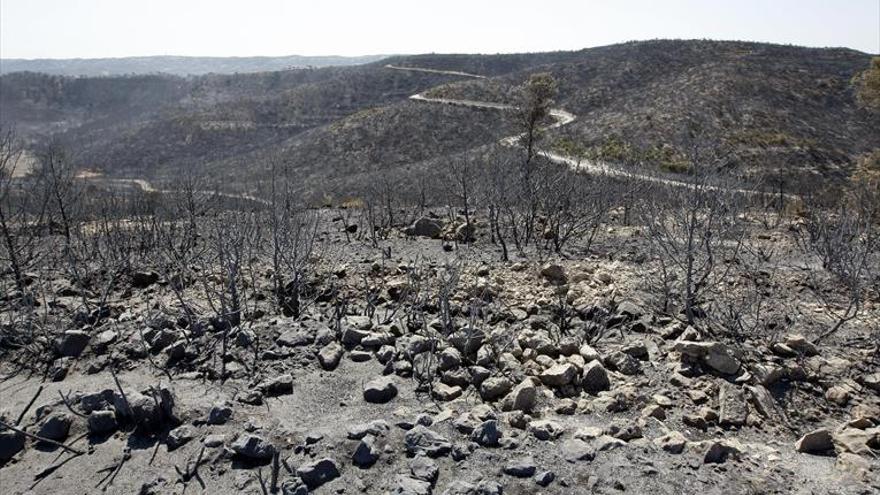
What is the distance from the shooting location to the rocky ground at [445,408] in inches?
184

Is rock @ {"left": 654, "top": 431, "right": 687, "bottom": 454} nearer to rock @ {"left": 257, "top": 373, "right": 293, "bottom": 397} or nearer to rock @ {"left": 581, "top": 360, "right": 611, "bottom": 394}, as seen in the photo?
rock @ {"left": 581, "top": 360, "right": 611, "bottom": 394}

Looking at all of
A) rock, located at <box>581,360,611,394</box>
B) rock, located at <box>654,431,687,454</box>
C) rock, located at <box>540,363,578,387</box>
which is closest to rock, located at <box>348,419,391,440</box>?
rock, located at <box>540,363,578,387</box>

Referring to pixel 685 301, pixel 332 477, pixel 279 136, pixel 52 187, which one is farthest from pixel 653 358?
pixel 279 136

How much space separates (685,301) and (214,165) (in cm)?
5174

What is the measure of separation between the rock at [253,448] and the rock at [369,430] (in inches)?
27.4

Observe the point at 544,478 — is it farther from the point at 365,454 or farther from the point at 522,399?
the point at 365,454

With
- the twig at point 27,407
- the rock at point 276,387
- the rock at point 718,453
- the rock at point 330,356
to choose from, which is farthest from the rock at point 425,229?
the rock at point 718,453

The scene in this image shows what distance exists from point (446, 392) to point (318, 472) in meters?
1.63

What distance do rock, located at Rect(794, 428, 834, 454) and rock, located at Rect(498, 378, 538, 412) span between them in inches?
89.4

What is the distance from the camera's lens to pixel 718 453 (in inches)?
184

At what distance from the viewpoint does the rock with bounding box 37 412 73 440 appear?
5.55 metres

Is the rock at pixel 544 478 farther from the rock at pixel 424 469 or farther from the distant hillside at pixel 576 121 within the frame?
the distant hillside at pixel 576 121

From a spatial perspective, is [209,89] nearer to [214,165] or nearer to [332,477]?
[214,165]

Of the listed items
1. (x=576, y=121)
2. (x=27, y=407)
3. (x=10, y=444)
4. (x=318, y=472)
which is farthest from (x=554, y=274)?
(x=576, y=121)
